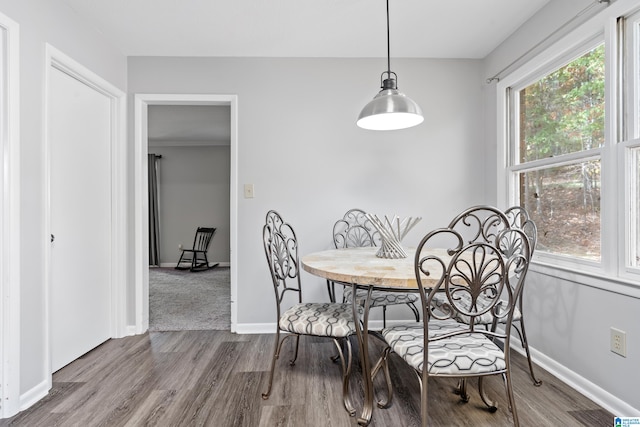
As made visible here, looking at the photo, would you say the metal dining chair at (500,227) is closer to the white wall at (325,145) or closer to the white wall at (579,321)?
the white wall at (579,321)

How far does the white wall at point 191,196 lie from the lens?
6203mm

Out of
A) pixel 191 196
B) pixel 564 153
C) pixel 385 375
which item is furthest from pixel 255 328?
pixel 191 196

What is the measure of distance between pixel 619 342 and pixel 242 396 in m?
1.93

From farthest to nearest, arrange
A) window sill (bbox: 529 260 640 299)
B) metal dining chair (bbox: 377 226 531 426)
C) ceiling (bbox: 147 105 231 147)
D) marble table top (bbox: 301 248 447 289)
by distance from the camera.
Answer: ceiling (bbox: 147 105 231 147), window sill (bbox: 529 260 640 299), marble table top (bbox: 301 248 447 289), metal dining chair (bbox: 377 226 531 426)

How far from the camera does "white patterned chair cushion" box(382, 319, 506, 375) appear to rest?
48.2 inches

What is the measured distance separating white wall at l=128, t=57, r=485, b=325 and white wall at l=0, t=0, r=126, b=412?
3.04ft

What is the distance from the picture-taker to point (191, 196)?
6238 millimetres

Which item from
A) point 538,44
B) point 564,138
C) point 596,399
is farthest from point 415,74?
point 596,399

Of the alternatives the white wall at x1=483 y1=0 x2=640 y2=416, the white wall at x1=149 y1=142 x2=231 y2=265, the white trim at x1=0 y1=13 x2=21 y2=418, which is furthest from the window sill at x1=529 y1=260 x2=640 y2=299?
the white wall at x1=149 y1=142 x2=231 y2=265

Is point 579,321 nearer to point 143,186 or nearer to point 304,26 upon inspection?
point 304,26

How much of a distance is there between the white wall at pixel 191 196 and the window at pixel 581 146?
4970mm

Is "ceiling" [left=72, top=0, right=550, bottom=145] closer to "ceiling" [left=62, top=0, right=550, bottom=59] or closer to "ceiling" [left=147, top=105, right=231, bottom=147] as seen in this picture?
"ceiling" [left=62, top=0, right=550, bottom=59]

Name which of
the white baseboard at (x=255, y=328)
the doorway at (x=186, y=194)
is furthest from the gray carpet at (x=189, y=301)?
the doorway at (x=186, y=194)

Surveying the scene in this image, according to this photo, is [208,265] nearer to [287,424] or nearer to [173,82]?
[173,82]
